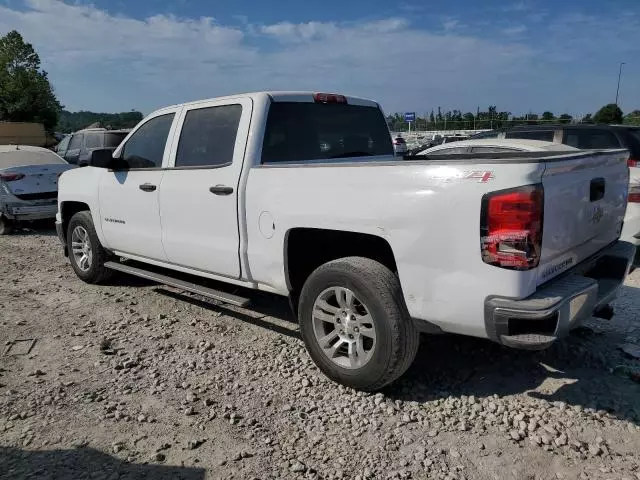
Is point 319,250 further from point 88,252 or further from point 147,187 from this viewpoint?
point 88,252

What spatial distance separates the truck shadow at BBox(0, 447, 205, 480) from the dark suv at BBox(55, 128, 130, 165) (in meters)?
13.1

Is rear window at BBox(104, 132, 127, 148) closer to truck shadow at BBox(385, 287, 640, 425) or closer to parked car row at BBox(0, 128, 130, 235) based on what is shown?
parked car row at BBox(0, 128, 130, 235)

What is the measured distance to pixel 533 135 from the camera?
28.6ft

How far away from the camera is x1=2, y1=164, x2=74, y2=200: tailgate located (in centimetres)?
936

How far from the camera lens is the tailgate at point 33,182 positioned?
30.7 ft

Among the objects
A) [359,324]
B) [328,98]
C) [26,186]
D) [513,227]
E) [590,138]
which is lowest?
[359,324]

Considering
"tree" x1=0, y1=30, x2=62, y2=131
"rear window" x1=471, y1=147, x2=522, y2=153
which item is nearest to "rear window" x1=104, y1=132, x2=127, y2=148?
"rear window" x1=471, y1=147, x2=522, y2=153

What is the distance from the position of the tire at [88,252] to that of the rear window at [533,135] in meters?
6.62

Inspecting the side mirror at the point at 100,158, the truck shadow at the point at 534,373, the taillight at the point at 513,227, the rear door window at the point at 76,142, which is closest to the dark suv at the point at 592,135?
the truck shadow at the point at 534,373

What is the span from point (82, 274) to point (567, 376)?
5145mm

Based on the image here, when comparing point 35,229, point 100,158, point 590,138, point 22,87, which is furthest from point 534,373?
point 22,87

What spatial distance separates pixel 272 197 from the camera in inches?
145

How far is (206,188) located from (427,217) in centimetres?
199

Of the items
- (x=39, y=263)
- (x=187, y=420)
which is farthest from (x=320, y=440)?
(x=39, y=263)
